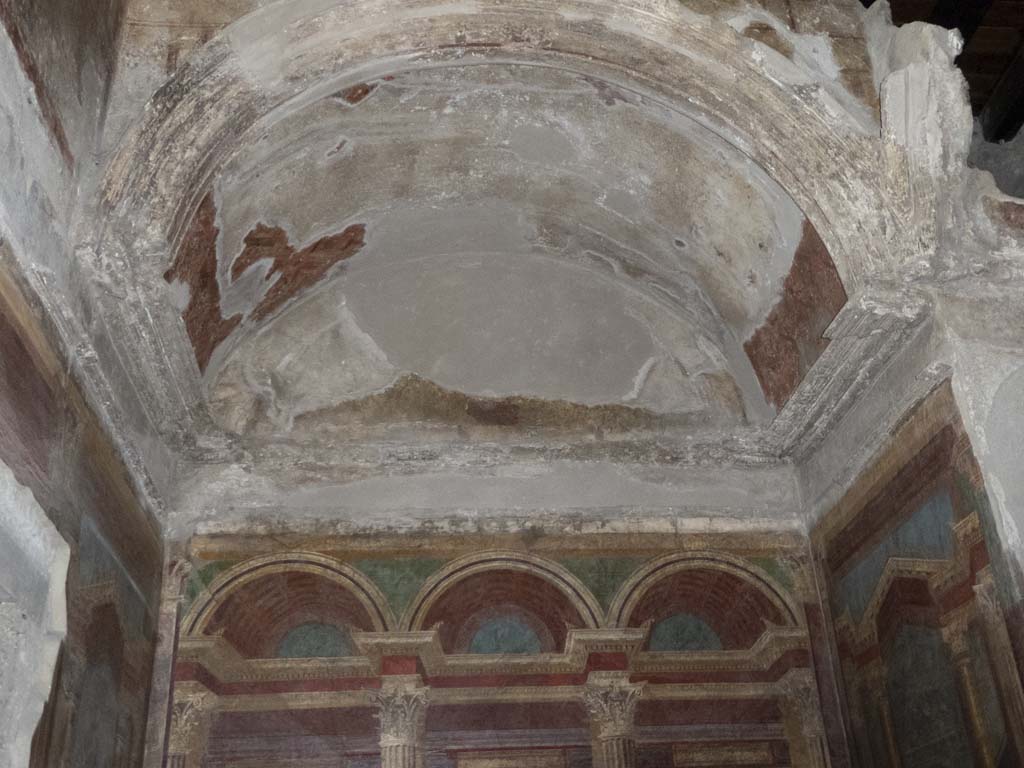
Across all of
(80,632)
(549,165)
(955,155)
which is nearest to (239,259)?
(549,165)

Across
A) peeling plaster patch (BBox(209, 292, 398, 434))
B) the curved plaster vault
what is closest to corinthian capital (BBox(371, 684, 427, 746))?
the curved plaster vault

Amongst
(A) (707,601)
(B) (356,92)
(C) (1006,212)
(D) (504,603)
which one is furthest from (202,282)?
(C) (1006,212)

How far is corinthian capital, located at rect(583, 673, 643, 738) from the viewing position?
5.64 m

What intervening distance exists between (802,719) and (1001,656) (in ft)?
5.37

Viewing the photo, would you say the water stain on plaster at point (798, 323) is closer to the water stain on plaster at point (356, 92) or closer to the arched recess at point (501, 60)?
the arched recess at point (501, 60)

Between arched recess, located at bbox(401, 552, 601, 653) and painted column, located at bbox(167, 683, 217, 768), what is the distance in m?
1.16

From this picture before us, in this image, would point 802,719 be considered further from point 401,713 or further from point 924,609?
point 401,713

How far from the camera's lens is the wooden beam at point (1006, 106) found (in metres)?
6.34

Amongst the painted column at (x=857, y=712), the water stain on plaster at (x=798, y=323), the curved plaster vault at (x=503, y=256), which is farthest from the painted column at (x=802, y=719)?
the water stain on plaster at (x=798, y=323)

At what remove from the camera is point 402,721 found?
5574 millimetres

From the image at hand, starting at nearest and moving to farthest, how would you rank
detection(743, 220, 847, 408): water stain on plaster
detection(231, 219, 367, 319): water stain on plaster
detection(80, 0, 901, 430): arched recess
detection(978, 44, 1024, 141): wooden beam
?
detection(80, 0, 901, 430): arched recess → detection(743, 220, 847, 408): water stain on plaster → detection(231, 219, 367, 319): water stain on plaster → detection(978, 44, 1024, 141): wooden beam

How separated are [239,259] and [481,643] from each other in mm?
2582

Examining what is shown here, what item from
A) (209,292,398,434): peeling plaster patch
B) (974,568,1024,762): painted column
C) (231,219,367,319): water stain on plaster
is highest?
(231,219,367,319): water stain on plaster

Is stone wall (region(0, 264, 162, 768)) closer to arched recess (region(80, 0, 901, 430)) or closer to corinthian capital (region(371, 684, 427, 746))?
arched recess (region(80, 0, 901, 430))
